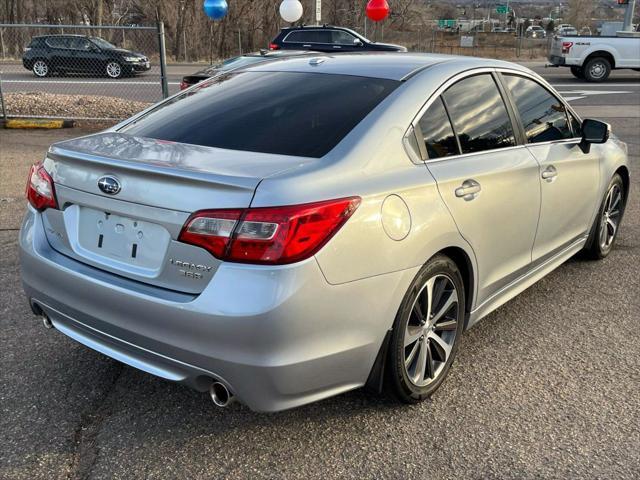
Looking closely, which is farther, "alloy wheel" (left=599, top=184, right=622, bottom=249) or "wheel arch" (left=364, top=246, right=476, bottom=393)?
"alloy wheel" (left=599, top=184, right=622, bottom=249)

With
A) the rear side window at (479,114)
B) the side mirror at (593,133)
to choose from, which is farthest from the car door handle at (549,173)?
the side mirror at (593,133)

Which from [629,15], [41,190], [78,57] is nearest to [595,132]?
[41,190]

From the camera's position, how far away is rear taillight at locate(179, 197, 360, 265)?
2273 millimetres

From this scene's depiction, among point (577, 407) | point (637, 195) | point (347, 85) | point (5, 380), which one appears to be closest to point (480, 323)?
point (577, 407)

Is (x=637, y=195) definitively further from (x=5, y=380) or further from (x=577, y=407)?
(x=5, y=380)

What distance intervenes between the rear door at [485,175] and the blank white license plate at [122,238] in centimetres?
128

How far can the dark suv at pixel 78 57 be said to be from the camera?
1977 cm

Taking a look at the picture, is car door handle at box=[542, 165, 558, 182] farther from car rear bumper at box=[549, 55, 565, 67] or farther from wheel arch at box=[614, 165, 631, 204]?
car rear bumper at box=[549, 55, 565, 67]

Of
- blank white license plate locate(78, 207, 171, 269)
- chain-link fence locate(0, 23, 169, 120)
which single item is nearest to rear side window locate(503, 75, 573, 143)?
blank white license plate locate(78, 207, 171, 269)

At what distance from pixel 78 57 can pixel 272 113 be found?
19.5 m

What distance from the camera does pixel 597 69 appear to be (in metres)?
20.4

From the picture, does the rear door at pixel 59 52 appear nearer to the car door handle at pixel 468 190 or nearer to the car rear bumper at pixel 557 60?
the car rear bumper at pixel 557 60

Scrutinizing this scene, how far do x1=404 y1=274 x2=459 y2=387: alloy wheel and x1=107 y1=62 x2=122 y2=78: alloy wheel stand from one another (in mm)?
20227

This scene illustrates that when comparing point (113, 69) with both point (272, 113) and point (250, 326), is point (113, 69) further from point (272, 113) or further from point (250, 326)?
point (250, 326)
